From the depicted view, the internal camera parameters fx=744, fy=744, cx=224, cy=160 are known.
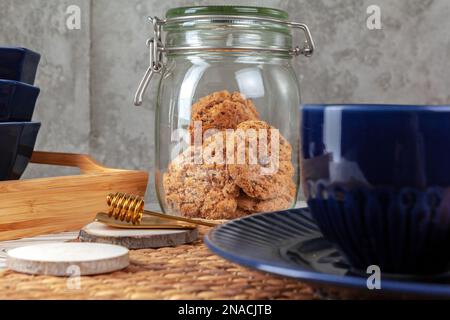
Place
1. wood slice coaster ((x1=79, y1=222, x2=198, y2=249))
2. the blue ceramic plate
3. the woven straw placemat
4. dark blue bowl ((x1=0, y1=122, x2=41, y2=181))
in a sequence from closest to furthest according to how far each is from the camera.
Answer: the blue ceramic plate
the woven straw placemat
wood slice coaster ((x1=79, y1=222, x2=198, y2=249))
dark blue bowl ((x1=0, y1=122, x2=41, y2=181))

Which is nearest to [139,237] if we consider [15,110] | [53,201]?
[53,201]

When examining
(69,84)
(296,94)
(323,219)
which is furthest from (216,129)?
(69,84)

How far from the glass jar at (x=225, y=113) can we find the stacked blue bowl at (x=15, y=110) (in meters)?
0.13

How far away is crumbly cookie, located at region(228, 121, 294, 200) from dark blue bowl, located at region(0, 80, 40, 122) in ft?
0.80

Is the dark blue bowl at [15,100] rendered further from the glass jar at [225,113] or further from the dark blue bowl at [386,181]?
the dark blue bowl at [386,181]

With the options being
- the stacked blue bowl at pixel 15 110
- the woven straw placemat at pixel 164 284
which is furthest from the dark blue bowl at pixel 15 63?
the woven straw placemat at pixel 164 284

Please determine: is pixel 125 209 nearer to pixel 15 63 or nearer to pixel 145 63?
pixel 15 63

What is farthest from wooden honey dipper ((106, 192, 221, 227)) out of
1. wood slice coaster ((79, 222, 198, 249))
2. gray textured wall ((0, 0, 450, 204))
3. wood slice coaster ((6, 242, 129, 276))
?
gray textured wall ((0, 0, 450, 204))

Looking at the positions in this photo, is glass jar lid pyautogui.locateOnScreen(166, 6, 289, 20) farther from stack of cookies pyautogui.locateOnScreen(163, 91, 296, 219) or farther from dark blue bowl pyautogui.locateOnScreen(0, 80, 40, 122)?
dark blue bowl pyautogui.locateOnScreen(0, 80, 40, 122)

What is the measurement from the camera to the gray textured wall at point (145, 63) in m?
1.38

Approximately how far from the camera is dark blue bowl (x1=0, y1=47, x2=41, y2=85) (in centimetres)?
85

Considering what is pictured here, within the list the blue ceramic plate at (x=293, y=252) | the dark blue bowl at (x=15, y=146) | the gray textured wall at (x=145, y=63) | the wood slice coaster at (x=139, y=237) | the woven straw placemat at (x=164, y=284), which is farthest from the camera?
the gray textured wall at (x=145, y=63)
